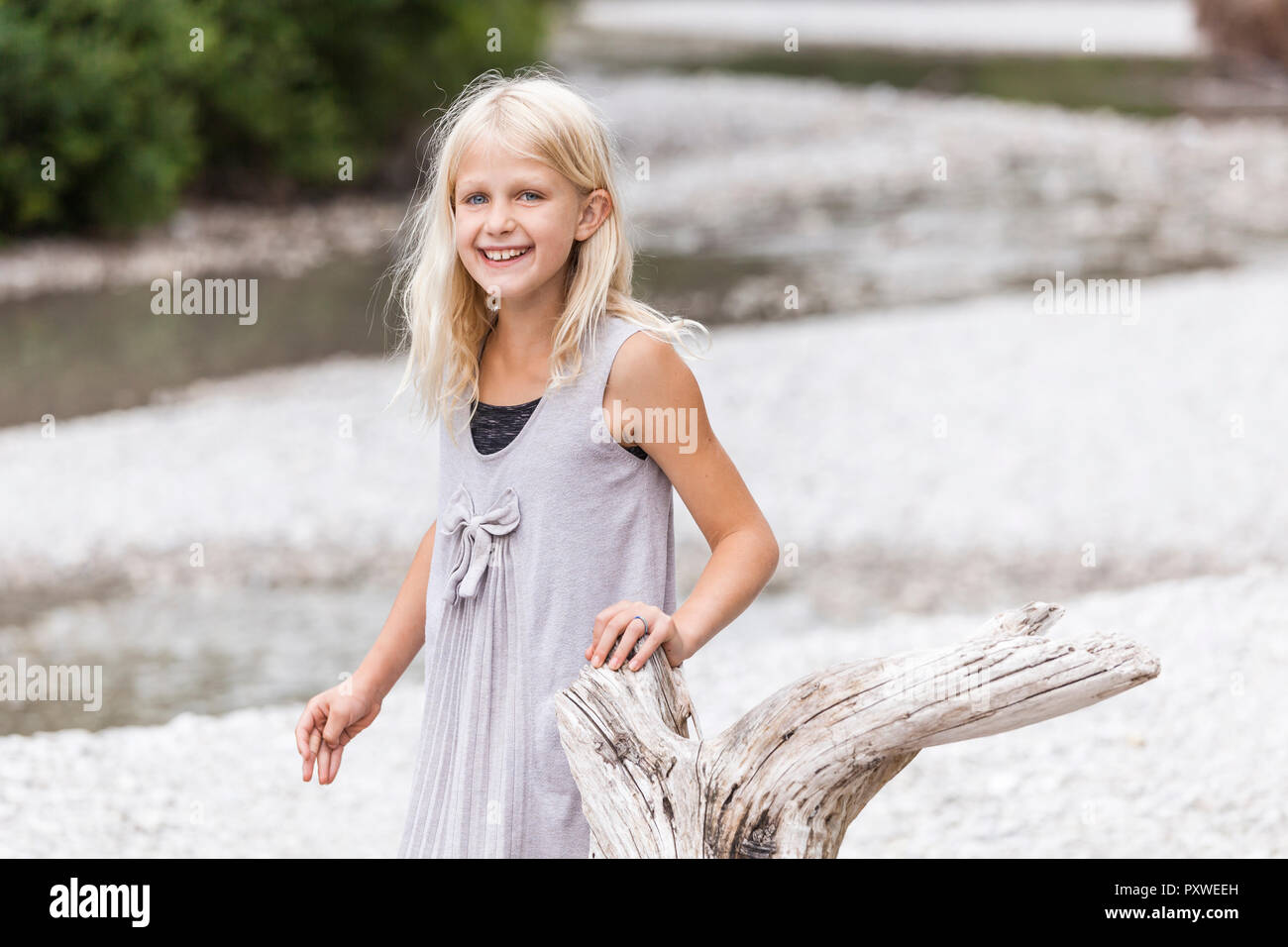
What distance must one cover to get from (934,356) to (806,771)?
9062 millimetres

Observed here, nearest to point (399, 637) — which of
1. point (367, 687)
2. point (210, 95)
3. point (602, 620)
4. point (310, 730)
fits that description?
point (367, 687)

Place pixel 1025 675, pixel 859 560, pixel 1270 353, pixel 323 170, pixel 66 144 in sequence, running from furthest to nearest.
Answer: pixel 323 170 < pixel 66 144 < pixel 1270 353 < pixel 859 560 < pixel 1025 675

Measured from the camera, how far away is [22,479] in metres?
9.10

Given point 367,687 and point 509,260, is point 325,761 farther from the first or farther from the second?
point 509,260

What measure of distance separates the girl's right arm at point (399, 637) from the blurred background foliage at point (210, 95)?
1433 centimetres

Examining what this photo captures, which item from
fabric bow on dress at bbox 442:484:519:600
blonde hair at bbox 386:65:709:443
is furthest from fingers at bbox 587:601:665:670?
blonde hair at bbox 386:65:709:443

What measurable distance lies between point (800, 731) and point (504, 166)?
3.19 feet

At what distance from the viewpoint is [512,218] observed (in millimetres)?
2277

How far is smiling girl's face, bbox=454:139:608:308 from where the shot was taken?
7.46 ft

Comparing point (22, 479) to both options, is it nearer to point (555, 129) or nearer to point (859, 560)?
point (859, 560)

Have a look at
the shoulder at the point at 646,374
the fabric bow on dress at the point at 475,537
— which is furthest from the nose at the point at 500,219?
the fabric bow on dress at the point at 475,537

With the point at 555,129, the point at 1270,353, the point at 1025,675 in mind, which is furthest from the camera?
the point at 1270,353

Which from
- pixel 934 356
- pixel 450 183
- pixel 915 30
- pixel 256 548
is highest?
pixel 915 30

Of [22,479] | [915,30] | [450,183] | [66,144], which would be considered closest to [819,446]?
[22,479]
